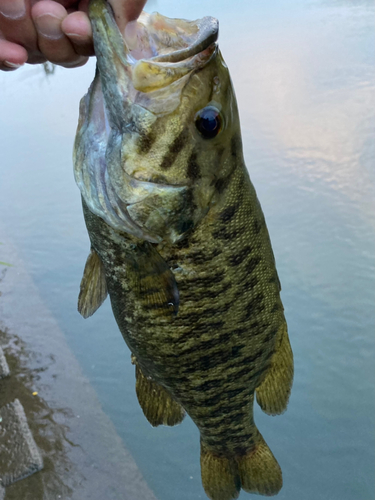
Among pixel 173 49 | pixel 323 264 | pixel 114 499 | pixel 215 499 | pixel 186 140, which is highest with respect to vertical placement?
pixel 173 49

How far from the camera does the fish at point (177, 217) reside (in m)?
0.75

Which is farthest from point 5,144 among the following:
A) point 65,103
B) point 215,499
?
point 215,499

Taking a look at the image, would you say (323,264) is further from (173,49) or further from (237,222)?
(173,49)

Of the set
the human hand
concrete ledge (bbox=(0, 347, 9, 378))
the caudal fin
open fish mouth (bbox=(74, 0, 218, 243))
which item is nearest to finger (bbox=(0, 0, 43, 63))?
the human hand

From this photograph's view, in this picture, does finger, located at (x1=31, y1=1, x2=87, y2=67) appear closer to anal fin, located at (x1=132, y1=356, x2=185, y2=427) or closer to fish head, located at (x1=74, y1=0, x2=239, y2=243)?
fish head, located at (x1=74, y1=0, x2=239, y2=243)

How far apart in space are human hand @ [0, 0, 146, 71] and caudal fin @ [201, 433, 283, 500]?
44.2 inches

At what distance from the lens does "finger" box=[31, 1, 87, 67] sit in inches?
28.5

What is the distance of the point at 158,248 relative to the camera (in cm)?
86

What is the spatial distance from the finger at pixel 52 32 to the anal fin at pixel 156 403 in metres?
0.78

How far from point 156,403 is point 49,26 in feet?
3.07

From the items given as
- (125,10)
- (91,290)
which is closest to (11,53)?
(125,10)

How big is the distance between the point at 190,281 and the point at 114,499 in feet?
5.61

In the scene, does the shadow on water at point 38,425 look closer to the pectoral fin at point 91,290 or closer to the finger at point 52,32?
the pectoral fin at point 91,290

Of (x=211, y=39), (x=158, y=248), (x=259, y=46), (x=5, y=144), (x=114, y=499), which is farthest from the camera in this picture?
(x=259, y=46)
